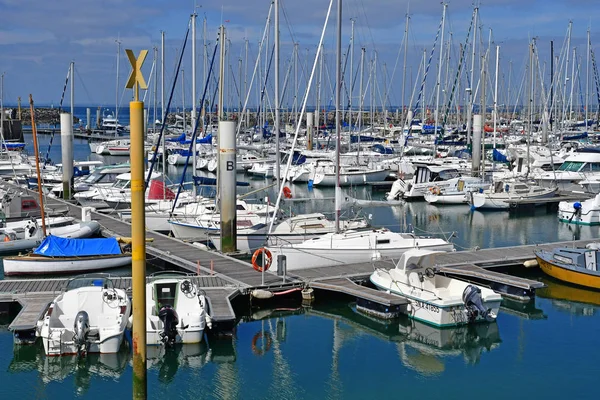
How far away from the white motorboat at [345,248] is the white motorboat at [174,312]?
17.8ft

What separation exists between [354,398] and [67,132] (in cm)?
2931

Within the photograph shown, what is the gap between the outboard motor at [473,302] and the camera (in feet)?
68.2

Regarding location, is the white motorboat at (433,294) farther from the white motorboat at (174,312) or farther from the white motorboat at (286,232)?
the white motorboat at (286,232)

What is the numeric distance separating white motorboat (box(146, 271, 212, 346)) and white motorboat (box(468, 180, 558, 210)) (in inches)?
1026

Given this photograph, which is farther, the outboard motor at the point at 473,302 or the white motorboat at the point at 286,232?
the white motorboat at the point at 286,232

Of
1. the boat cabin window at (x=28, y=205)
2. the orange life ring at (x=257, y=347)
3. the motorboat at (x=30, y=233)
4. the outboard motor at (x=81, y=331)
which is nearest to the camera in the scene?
the outboard motor at (x=81, y=331)

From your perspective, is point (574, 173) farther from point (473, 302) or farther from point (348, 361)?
point (348, 361)

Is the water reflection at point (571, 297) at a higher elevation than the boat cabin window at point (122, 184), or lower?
lower

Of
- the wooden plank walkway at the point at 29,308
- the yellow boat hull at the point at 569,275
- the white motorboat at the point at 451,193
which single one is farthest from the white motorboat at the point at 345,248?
the white motorboat at the point at 451,193

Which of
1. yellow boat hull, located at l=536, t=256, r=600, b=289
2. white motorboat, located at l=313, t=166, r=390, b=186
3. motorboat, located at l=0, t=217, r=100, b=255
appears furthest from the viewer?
white motorboat, located at l=313, t=166, r=390, b=186

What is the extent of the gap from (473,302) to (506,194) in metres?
24.0

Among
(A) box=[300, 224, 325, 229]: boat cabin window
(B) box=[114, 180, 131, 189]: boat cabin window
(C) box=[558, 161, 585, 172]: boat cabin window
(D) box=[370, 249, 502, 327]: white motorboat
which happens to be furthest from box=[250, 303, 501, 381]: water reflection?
(C) box=[558, 161, 585, 172]: boat cabin window

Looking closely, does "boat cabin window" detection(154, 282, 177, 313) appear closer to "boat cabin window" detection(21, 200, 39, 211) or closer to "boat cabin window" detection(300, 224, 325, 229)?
"boat cabin window" detection(300, 224, 325, 229)

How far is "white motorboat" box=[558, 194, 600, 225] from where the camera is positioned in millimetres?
38719
